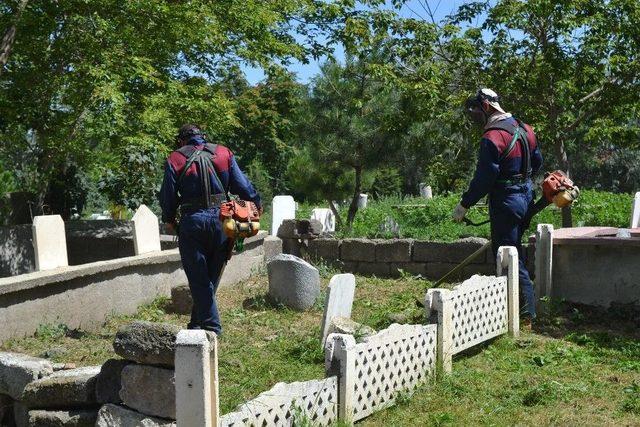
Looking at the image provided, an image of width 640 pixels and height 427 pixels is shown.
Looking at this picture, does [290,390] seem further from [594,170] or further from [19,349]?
[594,170]

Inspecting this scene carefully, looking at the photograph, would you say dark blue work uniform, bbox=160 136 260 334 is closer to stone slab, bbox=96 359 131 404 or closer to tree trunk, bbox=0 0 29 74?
stone slab, bbox=96 359 131 404

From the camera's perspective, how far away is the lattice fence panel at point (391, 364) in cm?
500

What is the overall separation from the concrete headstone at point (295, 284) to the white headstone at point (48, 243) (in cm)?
218

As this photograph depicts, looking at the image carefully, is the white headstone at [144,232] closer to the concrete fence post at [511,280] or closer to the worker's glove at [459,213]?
the worker's glove at [459,213]

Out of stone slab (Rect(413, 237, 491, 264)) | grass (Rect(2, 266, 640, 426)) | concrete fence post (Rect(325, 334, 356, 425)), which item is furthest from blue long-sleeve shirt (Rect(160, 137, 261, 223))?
stone slab (Rect(413, 237, 491, 264))

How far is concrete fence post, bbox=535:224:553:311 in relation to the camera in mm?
8141

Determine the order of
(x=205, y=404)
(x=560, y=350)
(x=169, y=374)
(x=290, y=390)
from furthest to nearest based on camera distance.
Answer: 1. (x=560, y=350)
2. (x=290, y=390)
3. (x=169, y=374)
4. (x=205, y=404)

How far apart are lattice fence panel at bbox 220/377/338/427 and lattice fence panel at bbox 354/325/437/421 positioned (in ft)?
0.91

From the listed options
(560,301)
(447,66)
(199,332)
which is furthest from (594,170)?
(199,332)

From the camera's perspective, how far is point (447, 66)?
12812 millimetres

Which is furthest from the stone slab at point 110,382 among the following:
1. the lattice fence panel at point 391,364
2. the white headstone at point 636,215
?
the white headstone at point 636,215

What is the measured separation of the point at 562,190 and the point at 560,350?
5.36 ft

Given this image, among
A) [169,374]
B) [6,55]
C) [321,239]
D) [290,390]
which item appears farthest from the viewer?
[321,239]

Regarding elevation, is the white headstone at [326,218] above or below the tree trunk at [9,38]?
below
